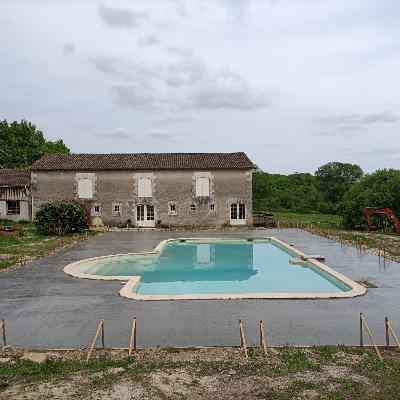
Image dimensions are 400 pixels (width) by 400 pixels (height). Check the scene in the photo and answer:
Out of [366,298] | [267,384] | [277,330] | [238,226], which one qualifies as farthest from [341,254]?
[238,226]

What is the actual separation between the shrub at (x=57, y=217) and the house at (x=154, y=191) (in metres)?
5.57

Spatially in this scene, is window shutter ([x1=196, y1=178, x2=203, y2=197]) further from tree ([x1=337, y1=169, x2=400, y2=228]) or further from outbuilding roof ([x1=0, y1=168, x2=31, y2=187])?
outbuilding roof ([x1=0, y1=168, x2=31, y2=187])

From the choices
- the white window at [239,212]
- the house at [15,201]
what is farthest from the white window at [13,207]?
the white window at [239,212]

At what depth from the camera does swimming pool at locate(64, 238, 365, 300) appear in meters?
10.0

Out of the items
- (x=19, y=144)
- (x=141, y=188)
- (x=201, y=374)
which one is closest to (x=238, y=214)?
(x=141, y=188)

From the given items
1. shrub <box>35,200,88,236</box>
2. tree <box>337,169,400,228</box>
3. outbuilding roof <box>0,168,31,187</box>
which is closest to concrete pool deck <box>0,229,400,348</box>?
shrub <box>35,200,88,236</box>

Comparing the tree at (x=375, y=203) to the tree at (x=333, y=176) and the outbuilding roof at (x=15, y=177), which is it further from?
the tree at (x=333, y=176)

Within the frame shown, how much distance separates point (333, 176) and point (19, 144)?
38986mm

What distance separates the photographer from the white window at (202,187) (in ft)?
92.3

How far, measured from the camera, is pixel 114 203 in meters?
28.2

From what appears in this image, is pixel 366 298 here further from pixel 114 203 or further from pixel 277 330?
pixel 114 203

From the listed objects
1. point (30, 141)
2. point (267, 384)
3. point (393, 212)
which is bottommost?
point (267, 384)

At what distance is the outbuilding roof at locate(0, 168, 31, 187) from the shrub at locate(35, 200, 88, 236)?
7.52 meters

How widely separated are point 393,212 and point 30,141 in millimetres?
34624
